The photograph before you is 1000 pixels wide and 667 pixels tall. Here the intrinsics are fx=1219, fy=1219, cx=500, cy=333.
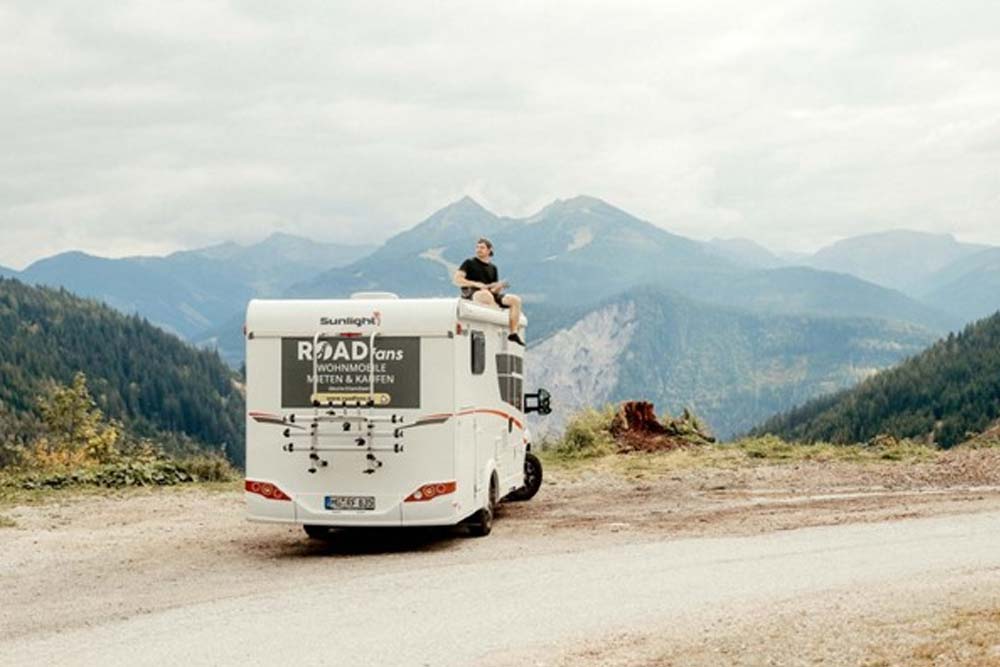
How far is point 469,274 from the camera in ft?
57.8

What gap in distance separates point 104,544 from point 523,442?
21.1 feet

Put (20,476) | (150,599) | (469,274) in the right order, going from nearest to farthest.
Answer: (150,599) → (469,274) → (20,476)

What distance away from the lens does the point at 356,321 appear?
582 inches

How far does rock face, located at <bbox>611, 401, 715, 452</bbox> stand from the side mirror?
24.9ft

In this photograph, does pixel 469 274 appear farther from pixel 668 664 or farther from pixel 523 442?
pixel 668 664

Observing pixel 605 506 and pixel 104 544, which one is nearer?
pixel 104 544

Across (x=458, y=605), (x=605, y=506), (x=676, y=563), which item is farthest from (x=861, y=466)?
(x=458, y=605)

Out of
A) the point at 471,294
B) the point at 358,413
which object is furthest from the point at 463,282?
the point at 358,413

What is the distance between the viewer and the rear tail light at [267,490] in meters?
14.9

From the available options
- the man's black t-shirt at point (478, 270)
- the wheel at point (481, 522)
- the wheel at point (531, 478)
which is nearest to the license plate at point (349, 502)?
the wheel at point (481, 522)

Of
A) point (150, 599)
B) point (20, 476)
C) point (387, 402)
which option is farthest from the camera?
point (20, 476)

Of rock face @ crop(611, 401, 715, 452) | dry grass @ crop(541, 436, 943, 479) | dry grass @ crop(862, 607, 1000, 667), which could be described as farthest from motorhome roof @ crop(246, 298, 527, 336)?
rock face @ crop(611, 401, 715, 452)

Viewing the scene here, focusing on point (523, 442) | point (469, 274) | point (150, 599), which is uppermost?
point (469, 274)

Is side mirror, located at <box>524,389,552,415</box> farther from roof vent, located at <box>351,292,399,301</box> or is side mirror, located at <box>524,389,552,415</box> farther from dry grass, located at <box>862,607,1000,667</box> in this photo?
dry grass, located at <box>862,607,1000,667</box>
